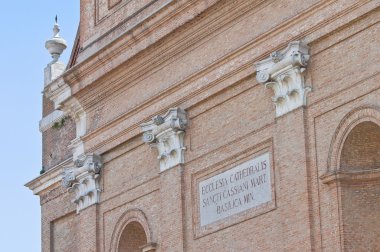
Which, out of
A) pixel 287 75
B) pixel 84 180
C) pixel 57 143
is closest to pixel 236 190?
pixel 287 75

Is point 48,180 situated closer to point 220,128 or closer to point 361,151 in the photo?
point 220,128

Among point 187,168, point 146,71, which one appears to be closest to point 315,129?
point 187,168

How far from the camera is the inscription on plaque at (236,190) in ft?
78.7

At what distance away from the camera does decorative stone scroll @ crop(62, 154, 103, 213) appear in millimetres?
28922

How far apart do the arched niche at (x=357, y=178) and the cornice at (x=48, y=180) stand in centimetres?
1013

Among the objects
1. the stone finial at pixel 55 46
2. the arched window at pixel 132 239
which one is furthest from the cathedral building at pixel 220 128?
the stone finial at pixel 55 46

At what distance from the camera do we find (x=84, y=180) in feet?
96.2

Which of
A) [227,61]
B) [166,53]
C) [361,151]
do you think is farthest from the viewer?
[166,53]

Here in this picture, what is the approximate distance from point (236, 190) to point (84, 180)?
5676 mm

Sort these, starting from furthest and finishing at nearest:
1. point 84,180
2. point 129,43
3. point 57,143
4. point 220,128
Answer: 1. point 57,143
2. point 84,180
3. point 129,43
4. point 220,128

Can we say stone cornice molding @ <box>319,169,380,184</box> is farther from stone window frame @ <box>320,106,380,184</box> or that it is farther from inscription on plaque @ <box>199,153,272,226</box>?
inscription on plaque @ <box>199,153,272,226</box>

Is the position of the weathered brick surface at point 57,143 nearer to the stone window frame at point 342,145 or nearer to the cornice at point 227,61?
the cornice at point 227,61

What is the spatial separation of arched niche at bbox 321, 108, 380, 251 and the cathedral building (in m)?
0.02

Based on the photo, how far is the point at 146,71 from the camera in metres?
27.5
